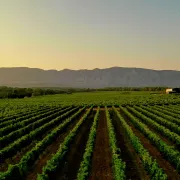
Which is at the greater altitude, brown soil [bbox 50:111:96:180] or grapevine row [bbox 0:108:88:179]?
grapevine row [bbox 0:108:88:179]

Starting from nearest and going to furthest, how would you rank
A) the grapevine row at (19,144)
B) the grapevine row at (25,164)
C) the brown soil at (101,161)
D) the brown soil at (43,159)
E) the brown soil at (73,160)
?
the grapevine row at (25,164) → the brown soil at (73,160) → the brown soil at (101,161) → the brown soil at (43,159) → the grapevine row at (19,144)

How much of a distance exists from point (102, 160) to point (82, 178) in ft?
19.1

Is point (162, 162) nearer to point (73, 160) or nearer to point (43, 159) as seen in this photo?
point (73, 160)

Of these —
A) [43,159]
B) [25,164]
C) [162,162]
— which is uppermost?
[25,164]

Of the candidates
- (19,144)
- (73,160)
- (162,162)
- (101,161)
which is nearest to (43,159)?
(73,160)

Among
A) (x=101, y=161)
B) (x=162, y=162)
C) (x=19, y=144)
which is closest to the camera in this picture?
(x=162, y=162)

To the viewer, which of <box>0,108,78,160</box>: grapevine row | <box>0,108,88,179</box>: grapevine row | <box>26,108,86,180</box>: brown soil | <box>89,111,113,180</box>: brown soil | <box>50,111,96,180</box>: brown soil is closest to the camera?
<box>0,108,88,179</box>: grapevine row

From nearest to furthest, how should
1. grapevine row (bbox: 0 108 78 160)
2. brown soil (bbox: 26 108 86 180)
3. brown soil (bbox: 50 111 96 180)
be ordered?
brown soil (bbox: 50 111 96 180), brown soil (bbox: 26 108 86 180), grapevine row (bbox: 0 108 78 160)

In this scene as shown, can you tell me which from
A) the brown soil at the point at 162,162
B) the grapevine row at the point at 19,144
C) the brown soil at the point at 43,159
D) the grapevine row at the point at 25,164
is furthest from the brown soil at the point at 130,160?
the grapevine row at the point at 19,144

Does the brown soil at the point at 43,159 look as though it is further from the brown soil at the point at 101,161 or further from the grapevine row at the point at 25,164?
the brown soil at the point at 101,161

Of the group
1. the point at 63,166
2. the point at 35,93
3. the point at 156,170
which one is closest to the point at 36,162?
the point at 63,166

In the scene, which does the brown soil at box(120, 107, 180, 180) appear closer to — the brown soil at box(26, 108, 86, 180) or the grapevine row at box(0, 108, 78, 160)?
the brown soil at box(26, 108, 86, 180)

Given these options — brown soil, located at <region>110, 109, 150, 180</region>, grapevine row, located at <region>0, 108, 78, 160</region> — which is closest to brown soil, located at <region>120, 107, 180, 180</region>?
brown soil, located at <region>110, 109, 150, 180</region>

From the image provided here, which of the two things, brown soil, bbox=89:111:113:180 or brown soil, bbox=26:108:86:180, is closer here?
brown soil, bbox=89:111:113:180
